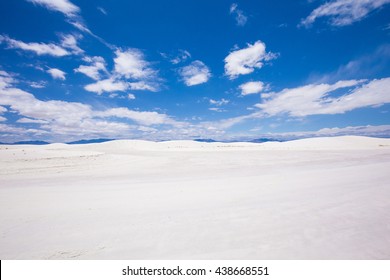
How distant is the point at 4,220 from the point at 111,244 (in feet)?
12.2

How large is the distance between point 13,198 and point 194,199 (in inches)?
269

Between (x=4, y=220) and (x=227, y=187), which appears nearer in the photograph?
(x=4, y=220)

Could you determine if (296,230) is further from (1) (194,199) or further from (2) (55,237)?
(2) (55,237)

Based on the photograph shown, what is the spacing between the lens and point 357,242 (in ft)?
13.3
